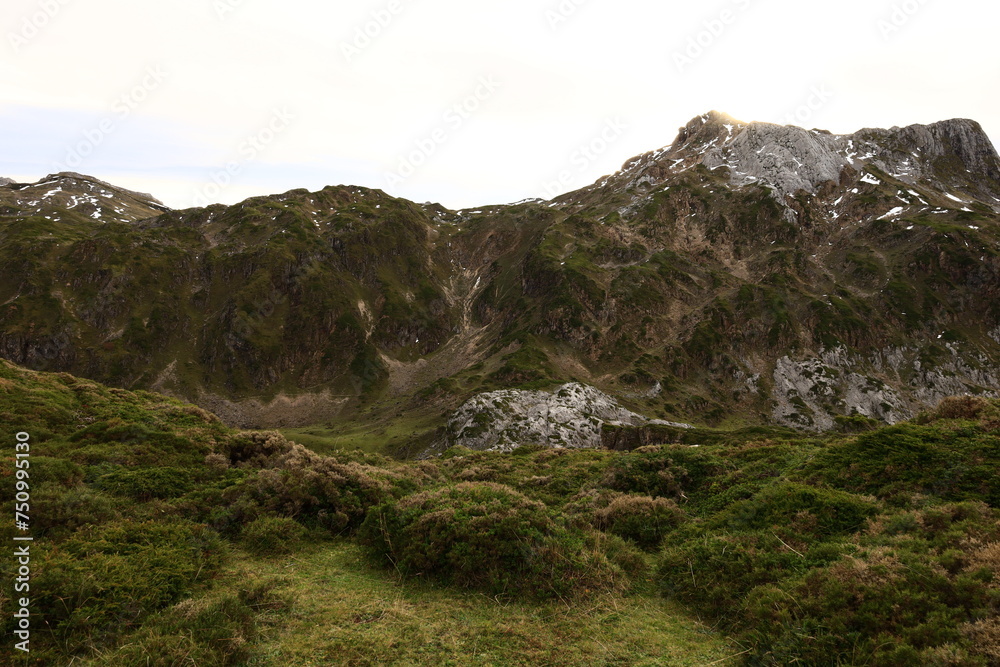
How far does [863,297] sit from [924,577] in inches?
8044

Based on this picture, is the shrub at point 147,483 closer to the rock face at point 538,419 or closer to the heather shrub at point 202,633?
the heather shrub at point 202,633

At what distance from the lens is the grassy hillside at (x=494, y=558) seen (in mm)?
10102

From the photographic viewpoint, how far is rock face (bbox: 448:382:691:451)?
10589 cm

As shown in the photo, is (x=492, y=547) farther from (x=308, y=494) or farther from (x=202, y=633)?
(x=308, y=494)

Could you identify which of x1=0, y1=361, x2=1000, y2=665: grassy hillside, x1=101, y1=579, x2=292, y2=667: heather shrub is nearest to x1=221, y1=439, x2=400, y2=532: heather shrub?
x1=0, y1=361, x2=1000, y2=665: grassy hillside

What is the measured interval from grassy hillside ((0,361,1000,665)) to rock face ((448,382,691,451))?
82511mm

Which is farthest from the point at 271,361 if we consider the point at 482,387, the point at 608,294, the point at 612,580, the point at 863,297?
the point at 863,297

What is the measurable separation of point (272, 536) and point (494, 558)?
8.48m

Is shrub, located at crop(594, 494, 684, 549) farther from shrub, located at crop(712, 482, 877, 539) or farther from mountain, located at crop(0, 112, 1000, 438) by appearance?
mountain, located at crop(0, 112, 1000, 438)

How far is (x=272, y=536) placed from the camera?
1652 centimetres

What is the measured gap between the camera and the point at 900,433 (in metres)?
17.2

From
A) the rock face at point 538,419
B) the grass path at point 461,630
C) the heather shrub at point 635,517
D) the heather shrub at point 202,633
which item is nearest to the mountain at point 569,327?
the rock face at point 538,419

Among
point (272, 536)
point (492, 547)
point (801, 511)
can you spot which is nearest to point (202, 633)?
point (272, 536)

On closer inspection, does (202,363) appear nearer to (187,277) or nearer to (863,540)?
(187,277)
